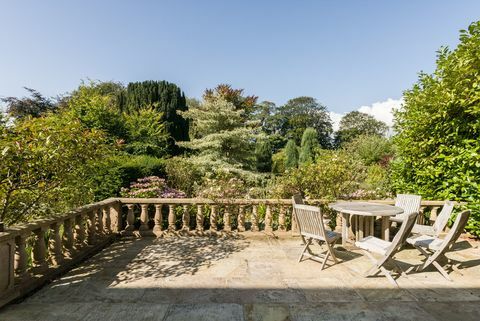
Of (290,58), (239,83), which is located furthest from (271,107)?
(290,58)

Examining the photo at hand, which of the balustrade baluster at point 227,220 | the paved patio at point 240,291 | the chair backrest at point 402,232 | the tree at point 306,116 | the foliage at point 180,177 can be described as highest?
Result: the tree at point 306,116

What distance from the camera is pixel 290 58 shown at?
33.7 ft

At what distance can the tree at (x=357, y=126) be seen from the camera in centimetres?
4603

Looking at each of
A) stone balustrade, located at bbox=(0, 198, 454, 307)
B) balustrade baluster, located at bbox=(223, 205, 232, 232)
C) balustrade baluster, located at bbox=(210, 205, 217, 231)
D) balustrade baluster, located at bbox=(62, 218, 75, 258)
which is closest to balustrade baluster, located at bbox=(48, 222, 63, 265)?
stone balustrade, located at bbox=(0, 198, 454, 307)

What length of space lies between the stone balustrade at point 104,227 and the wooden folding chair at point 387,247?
85.5 inches

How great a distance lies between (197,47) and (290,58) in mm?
3601

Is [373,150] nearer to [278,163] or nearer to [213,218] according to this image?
[278,163]

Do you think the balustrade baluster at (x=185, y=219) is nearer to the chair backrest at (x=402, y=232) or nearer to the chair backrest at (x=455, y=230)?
the chair backrest at (x=402, y=232)

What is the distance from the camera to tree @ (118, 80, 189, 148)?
17156 millimetres

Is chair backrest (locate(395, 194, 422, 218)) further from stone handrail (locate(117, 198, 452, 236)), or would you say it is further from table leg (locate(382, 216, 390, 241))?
table leg (locate(382, 216, 390, 241))

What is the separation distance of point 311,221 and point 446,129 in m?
4.08

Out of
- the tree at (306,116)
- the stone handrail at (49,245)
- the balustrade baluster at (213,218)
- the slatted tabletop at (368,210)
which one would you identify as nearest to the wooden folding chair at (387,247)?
the slatted tabletop at (368,210)

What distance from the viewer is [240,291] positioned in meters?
3.28

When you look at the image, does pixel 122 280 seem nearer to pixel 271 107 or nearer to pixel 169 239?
pixel 169 239
